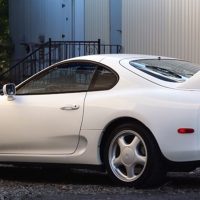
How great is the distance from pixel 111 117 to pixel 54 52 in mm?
11791

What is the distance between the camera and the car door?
695 centimetres

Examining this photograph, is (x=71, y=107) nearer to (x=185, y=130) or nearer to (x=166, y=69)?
(x=166, y=69)

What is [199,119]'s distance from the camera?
6168mm

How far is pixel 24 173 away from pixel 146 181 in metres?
2.18

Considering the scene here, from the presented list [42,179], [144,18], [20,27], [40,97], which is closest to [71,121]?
[40,97]

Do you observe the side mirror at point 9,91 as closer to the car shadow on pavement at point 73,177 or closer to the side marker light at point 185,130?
the car shadow on pavement at point 73,177

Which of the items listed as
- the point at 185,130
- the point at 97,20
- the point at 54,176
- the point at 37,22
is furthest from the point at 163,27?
the point at 185,130

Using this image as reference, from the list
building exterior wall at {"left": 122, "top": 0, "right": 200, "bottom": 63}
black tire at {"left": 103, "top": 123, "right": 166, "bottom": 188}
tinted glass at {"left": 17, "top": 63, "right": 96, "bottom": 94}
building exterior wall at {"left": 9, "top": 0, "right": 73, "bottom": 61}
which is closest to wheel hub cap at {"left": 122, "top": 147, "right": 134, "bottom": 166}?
black tire at {"left": 103, "top": 123, "right": 166, "bottom": 188}

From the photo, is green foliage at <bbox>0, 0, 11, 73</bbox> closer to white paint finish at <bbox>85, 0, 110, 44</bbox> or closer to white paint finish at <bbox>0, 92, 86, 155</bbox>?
white paint finish at <bbox>85, 0, 110, 44</bbox>

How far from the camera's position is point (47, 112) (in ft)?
23.2

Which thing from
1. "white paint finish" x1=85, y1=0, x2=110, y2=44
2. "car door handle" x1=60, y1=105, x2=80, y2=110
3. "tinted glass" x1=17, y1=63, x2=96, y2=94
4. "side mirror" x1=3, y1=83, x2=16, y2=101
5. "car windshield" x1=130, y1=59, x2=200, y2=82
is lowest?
"car door handle" x1=60, y1=105, x2=80, y2=110

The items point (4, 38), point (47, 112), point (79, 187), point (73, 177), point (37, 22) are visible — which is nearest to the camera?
point (79, 187)

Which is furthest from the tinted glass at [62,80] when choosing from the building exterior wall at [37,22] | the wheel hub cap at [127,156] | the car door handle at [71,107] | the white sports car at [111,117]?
the building exterior wall at [37,22]

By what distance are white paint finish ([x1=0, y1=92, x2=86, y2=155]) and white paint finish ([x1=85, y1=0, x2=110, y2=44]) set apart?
10.5m
